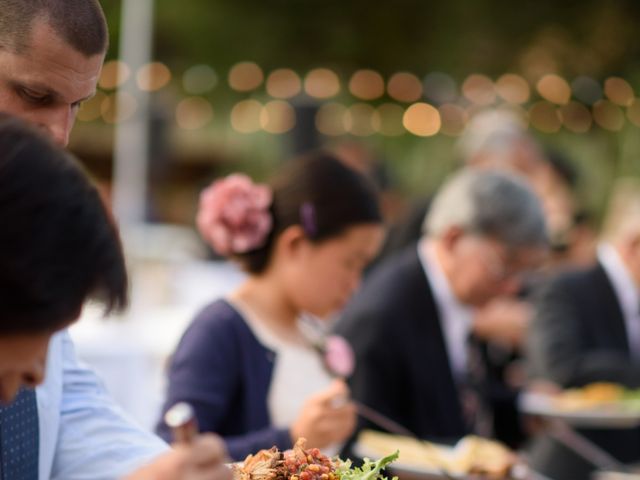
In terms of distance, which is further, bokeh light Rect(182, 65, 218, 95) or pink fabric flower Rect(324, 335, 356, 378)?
bokeh light Rect(182, 65, 218, 95)

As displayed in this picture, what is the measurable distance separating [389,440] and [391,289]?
1.71ft

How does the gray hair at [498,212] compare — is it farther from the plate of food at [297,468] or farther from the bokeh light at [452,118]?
the bokeh light at [452,118]

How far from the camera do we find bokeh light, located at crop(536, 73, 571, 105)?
1591 cm

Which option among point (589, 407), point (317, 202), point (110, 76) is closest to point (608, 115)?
point (110, 76)

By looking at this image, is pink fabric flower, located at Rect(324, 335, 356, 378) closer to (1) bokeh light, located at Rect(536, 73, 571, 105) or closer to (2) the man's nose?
(2) the man's nose

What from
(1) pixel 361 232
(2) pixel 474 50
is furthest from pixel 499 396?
(2) pixel 474 50

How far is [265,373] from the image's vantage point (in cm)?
280

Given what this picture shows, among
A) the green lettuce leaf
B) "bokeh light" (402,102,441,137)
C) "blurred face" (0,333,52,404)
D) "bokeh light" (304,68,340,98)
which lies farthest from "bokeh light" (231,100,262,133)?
"blurred face" (0,333,52,404)

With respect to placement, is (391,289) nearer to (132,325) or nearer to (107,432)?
(107,432)

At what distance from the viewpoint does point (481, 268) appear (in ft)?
12.9

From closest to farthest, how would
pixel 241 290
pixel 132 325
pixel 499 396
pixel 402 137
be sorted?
1. pixel 241 290
2. pixel 499 396
3. pixel 132 325
4. pixel 402 137

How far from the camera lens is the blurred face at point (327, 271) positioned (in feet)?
9.78

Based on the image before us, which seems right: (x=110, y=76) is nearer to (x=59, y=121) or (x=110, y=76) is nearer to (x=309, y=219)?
(x=309, y=219)

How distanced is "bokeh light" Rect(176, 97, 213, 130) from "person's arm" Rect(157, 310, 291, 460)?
14.0 metres
